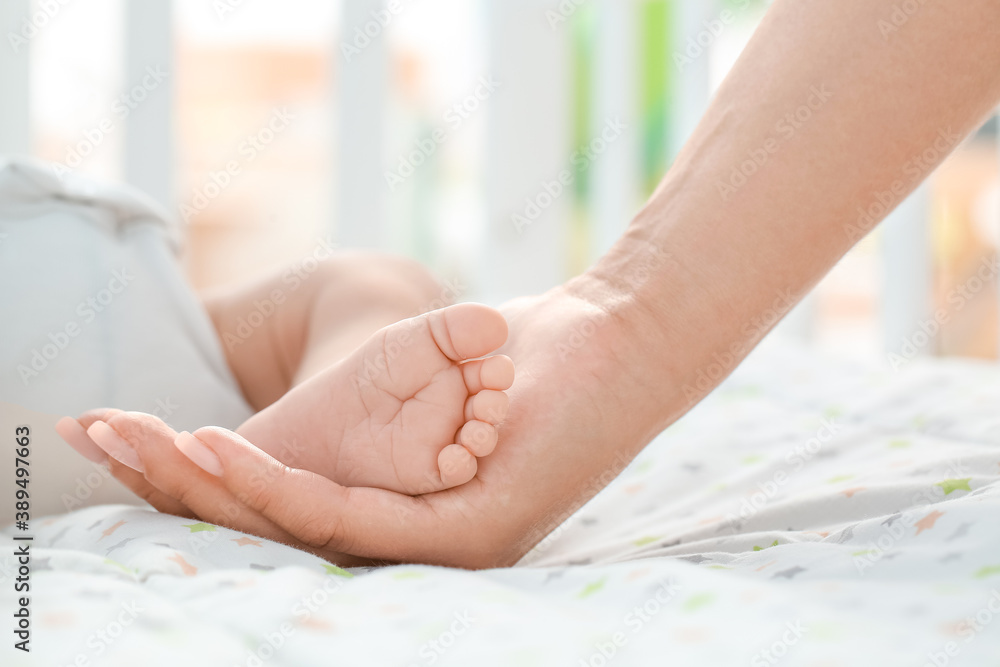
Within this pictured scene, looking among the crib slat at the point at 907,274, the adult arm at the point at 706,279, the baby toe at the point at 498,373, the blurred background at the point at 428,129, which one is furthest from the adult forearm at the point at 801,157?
the crib slat at the point at 907,274

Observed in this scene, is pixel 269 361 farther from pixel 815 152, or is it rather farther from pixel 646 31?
pixel 646 31

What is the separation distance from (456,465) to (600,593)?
0.13 metres

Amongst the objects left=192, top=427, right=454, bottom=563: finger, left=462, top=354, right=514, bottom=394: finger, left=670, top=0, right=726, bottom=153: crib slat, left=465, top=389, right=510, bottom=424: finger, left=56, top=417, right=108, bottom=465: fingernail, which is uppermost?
left=670, top=0, right=726, bottom=153: crib slat

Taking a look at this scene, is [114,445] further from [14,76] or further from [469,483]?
[14,76]

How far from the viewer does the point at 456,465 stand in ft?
1.70

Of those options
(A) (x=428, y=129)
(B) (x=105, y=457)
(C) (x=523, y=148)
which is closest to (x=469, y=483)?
(B) (x=105, y=457)

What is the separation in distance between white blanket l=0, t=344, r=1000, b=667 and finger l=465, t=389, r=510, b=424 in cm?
9

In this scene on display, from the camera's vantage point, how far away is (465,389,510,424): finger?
517 mm

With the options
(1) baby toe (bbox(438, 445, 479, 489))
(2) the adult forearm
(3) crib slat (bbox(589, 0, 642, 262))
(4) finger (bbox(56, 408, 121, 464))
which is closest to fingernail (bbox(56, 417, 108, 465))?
(4) finger (bbox(56, 408, 121, 464))

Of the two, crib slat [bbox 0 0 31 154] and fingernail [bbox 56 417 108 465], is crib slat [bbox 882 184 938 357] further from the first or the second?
fingernail [bbox 56 417 108 465]

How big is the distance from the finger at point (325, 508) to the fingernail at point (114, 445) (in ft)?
0.16

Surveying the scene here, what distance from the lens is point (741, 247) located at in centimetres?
57

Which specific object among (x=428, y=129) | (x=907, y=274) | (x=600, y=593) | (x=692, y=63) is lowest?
(x=907, y=274)

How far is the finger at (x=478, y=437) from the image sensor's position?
52cm
